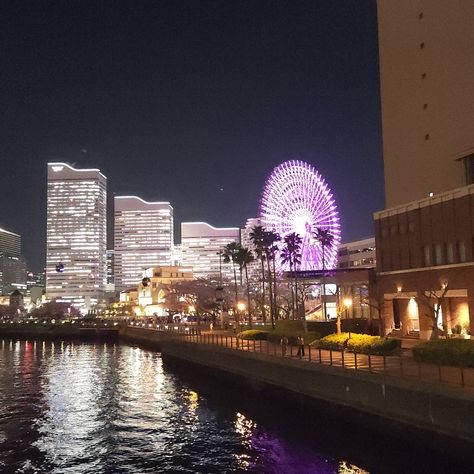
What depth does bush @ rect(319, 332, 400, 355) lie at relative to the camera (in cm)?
3653

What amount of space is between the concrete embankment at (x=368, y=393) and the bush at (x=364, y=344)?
398 cm

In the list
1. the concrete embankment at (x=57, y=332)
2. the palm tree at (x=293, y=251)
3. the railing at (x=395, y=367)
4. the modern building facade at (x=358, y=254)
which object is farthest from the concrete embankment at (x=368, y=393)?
the modern building facade at (x=358, y=254)

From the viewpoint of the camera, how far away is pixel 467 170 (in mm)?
51000

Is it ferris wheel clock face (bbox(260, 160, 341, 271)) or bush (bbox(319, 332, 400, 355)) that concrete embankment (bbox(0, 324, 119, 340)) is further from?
bush (bbox(319, 332, 400, 355))

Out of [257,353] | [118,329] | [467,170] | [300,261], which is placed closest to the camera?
[257,353]

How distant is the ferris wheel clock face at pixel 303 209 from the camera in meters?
80.4

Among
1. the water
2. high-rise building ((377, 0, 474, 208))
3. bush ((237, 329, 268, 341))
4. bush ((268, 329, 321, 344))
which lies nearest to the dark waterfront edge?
the water

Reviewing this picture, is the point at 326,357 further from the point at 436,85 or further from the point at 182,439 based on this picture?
the point at 436,85

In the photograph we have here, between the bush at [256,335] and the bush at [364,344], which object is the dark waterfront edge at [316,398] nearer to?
the bush at [364,344]

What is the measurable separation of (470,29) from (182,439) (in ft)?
151

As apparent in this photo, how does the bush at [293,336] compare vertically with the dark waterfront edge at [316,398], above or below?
above

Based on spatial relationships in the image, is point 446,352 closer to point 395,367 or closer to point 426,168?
point 395,367

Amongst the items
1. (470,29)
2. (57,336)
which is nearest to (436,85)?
(470,29)

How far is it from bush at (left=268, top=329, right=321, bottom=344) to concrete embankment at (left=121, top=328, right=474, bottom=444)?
501 centimetres
